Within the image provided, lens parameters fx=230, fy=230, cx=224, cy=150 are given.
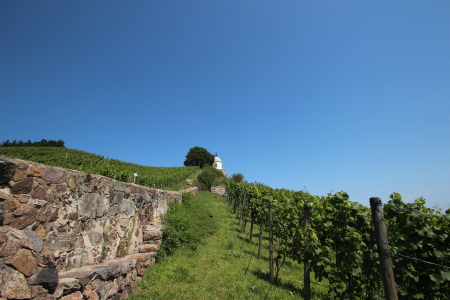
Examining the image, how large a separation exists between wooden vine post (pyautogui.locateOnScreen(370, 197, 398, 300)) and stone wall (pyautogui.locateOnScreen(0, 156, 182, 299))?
13.1 feet

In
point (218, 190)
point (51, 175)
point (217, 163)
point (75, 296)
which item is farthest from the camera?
point (217, 163)

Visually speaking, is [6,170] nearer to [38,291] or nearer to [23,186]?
[23,186]

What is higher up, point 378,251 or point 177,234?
point 378,251

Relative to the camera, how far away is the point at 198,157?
72875 millimetres

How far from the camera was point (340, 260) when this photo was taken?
3.88 meters

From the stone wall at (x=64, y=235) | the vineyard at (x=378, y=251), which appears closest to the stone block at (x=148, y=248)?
the stone wall at (x=64, y=235)

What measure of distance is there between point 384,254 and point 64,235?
4.58 metres

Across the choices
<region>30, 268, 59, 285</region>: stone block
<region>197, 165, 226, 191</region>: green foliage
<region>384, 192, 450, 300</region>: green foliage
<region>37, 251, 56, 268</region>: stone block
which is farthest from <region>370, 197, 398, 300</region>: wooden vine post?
<region>197, 165, 226, 191</region>: green foliage

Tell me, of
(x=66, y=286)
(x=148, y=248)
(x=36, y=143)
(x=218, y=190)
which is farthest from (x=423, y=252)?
(x=36, y=143)

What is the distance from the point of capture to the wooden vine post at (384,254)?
2.43 meters

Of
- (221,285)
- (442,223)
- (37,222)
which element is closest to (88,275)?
(37,222)

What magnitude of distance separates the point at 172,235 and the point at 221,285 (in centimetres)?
266

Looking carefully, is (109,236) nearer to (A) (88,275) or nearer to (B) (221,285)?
(A) (88,275)

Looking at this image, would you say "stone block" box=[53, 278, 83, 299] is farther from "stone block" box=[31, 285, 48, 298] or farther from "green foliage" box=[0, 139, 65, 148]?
"green foliage" box=[0, 139, 65, 148]
